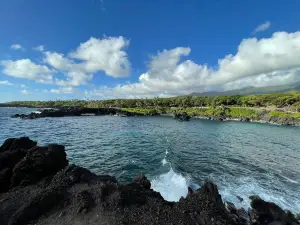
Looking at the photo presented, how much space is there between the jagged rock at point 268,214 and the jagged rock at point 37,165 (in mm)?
18893

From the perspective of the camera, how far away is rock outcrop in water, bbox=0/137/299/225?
35.7 feet

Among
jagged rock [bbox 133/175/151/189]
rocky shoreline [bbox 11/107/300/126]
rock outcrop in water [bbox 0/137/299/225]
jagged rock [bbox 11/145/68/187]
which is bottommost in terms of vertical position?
rocky shoreline [bbox 11/107/300/126]

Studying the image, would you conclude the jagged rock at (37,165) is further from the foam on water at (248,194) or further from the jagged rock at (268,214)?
the jagged rock at (268,214)

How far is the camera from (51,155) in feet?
59.5

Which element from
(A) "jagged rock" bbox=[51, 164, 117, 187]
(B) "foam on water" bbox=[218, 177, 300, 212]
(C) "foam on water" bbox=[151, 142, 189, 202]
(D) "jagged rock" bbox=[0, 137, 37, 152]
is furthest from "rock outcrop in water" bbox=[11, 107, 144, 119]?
(B) "foam on water" bbox=[218, 177, 300, 212]

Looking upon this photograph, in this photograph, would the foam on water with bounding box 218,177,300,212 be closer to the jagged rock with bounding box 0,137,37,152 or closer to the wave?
the wave

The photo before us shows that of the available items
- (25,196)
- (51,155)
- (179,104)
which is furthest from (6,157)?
(179,104)

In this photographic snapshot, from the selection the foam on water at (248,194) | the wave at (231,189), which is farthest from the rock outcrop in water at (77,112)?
the foam on water at (248,194)

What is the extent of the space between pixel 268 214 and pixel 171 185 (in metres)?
9.94

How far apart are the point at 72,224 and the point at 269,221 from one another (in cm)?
1514

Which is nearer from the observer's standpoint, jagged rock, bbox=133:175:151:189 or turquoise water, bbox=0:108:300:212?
jagged rock, bbox=133:175:151:189

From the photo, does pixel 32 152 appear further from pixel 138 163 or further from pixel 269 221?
pixel 269 221

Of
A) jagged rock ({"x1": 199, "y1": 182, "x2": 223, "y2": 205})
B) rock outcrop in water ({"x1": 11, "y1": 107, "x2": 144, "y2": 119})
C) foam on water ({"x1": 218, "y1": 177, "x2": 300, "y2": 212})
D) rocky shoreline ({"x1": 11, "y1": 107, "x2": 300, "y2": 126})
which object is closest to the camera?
jagged rock ({"x1": 199, "y1": 182, "x2": 223, "y2": 205})

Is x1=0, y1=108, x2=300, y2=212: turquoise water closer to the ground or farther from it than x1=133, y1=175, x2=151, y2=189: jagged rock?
closer to the ground
